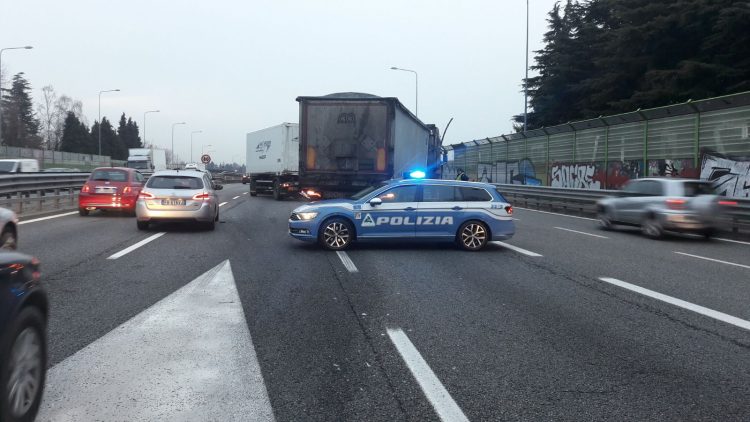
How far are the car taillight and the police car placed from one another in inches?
193

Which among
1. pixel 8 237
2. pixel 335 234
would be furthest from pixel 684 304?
pixel 8 237

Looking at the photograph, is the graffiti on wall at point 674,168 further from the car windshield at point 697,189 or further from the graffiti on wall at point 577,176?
the car windshield at point 697,189

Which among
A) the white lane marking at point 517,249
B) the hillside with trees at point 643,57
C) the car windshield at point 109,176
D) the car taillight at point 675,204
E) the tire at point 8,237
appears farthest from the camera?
the hillside with trees at point 643,57

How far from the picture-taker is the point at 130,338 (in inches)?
225

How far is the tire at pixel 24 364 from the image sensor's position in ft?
10.4

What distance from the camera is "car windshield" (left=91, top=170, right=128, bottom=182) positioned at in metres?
19.1

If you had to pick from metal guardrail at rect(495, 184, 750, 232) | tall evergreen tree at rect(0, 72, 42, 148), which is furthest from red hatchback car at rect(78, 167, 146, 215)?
tall evergreen tree at rect(0, 72, 42, 148)

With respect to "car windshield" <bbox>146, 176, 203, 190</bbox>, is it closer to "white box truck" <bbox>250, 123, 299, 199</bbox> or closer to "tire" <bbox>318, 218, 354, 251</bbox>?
"tire" <bbox>318, 218, 354, 251</bbox>

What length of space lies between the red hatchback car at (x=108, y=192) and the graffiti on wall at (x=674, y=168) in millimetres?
19164

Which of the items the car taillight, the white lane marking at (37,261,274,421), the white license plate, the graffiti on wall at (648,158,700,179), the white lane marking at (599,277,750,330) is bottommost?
the white lane marking at (37,261,274,421)

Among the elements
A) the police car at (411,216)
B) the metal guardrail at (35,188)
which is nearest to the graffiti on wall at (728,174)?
the police car at (411,216)

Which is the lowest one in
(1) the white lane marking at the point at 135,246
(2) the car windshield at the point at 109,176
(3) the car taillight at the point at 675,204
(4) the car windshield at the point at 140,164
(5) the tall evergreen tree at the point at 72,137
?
(1) the white lane marking at the point at 135,246

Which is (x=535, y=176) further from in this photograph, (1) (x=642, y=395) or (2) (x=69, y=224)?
(1) (x=642, y=395)

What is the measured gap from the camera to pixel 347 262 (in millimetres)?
10648
